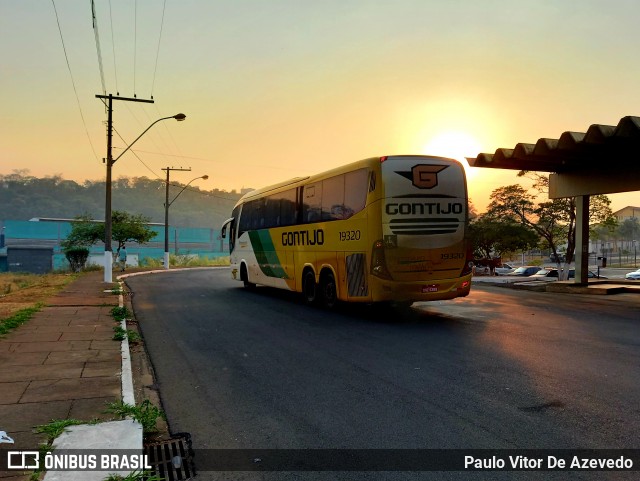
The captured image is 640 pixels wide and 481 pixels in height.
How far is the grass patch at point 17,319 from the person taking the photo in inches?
363

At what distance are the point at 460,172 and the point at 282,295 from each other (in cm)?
842

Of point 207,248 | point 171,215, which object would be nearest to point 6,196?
point 171,215

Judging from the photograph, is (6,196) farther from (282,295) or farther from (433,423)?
(433,423)

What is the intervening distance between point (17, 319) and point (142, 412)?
7250mm

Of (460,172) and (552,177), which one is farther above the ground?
(552,177)

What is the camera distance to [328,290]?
12.8m

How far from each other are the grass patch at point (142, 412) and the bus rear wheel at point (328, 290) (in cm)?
763

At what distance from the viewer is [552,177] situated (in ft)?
67.6

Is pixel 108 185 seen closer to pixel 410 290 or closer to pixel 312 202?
pixel 312 202

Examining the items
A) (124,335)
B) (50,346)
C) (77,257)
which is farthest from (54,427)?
(77,257)

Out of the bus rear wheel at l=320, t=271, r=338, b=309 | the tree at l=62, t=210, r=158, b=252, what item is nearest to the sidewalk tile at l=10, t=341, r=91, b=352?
the bus rear wheel at l=320, t=271, r=338, b=309

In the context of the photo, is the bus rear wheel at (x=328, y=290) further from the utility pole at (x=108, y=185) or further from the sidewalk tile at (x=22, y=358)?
the utility pole at (x=108, y=185)

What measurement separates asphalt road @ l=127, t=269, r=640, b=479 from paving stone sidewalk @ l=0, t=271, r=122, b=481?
2.52 feet

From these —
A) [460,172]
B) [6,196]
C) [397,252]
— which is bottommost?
[397,252]
